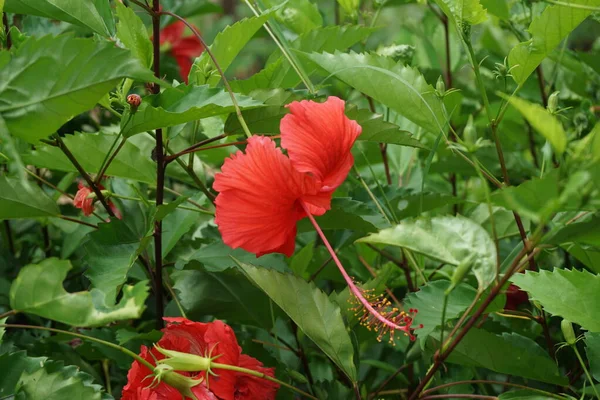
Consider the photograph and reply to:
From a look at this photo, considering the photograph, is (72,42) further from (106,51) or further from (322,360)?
(322,360)

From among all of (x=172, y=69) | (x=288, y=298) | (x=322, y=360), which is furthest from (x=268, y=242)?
(x=172, y=69)

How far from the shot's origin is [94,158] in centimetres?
78

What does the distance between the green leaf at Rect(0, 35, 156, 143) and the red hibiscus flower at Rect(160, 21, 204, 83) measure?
0.82 meters

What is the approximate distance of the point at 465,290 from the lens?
26.4 inches

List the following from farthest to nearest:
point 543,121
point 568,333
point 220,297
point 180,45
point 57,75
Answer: point 180,45, point 220,297, point 568,333, point 57,75, point 543,121

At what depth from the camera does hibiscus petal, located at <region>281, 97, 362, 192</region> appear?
579 millimetres

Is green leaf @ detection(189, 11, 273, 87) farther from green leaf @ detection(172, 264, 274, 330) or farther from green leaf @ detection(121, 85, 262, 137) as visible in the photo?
green leaf @ detection(172, 264, 274, 330)

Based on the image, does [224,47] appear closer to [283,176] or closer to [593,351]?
[283,176]

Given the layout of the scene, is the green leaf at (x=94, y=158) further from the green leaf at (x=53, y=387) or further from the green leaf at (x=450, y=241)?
the green leaf at (x=450, y=241)

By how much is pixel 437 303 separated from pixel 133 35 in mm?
366

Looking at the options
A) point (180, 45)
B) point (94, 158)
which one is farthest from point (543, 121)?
point (180, 45)

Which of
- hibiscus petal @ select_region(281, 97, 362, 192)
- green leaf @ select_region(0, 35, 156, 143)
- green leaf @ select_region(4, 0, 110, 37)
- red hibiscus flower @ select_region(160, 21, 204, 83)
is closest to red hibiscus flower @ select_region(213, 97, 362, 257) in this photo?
hibiscus petal @ select_region(281, 97, 362, 192)

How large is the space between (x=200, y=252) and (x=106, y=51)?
0.29 meters

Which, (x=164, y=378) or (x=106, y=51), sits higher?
(x=106, y=51)
